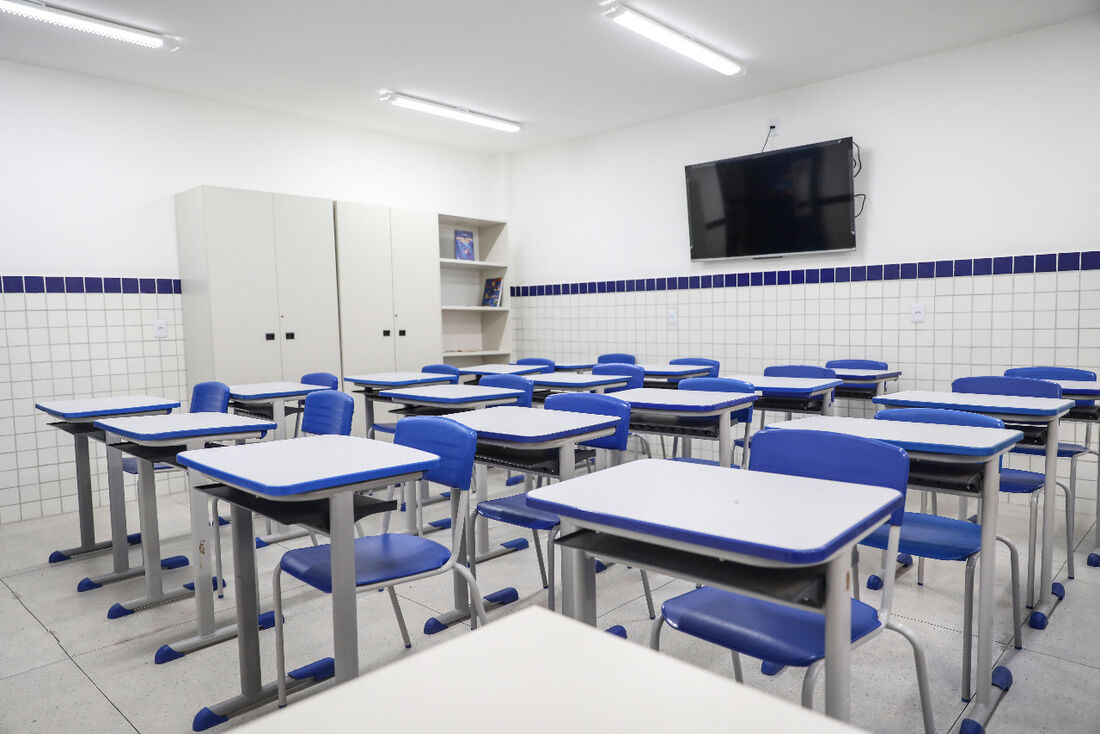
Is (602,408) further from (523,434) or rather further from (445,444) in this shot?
(445,444)

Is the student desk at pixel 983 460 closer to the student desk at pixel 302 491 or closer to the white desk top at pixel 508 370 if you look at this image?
the student desk at pixel 302 491

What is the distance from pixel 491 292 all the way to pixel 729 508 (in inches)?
245

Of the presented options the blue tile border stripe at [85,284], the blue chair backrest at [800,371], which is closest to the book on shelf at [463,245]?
the blue tile border stripe at [85,284]

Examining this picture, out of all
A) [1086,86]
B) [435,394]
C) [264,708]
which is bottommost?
[264,708]

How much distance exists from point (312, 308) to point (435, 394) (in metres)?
2.28

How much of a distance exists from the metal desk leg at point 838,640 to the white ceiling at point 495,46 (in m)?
3.69

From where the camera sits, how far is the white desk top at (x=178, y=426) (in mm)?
2582

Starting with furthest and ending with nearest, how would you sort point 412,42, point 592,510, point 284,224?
point 284,224
point 412,42
point 592,510

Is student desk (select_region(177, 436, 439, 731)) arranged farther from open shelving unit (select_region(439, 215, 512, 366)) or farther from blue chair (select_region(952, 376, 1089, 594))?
open shelving unit (select_region(439, 215, 512, 366))

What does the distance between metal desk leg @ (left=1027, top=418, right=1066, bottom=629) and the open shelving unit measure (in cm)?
518

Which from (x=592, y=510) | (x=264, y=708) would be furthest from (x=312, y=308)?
(x=592, y=510)

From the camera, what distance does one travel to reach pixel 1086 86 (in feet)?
14.0

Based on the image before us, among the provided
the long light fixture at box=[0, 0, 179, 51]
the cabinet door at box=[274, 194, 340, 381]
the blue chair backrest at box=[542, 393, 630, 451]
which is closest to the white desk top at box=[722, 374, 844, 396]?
the blue chair backrest at box=[542, 393, 630, 451]

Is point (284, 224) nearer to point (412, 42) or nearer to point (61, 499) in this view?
point (412, 42)
